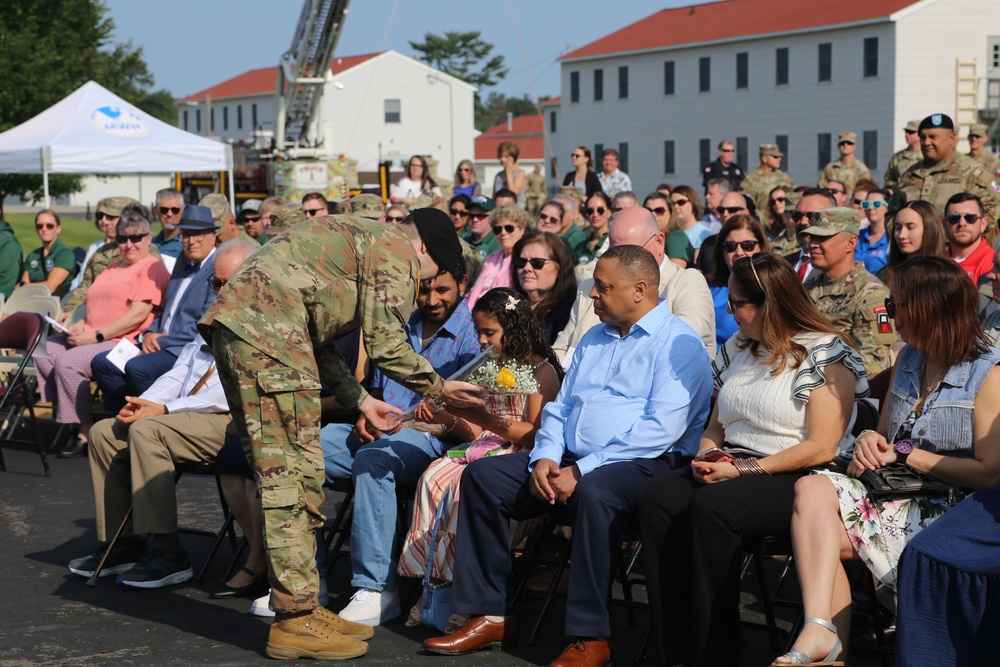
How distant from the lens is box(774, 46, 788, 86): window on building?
47.2 meters

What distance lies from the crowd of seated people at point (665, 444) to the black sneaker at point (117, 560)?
0.01m

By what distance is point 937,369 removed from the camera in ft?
14.9

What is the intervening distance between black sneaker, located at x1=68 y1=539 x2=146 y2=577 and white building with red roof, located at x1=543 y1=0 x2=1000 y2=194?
1562 inches

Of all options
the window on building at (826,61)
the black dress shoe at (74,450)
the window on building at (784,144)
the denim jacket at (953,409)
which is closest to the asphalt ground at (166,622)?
the denim jacket at (953,409)

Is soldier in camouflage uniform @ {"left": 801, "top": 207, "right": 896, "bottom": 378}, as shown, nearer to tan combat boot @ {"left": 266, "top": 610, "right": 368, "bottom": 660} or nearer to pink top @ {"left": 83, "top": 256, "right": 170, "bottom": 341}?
tan combat boot @ {"left": 266, "top": 610, "right": 368, "bottom": 660}

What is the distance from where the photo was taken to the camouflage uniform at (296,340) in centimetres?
481

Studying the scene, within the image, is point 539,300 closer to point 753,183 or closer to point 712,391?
point 712,391

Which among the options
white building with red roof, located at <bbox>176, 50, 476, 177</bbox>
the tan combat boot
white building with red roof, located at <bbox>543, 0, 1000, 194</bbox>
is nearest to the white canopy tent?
the tan combat boot

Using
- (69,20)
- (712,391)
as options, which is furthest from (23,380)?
(69,20)

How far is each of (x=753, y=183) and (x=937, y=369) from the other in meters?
10.9

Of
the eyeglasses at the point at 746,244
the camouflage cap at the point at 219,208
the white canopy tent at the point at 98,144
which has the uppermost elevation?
the white canopy tent at the point at 98,144

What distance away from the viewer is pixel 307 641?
493cm

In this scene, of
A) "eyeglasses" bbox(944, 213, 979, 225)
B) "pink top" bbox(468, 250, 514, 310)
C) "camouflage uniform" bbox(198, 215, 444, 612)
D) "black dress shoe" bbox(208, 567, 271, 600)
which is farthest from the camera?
"pink top" bbox(468, 250, 514, 310)

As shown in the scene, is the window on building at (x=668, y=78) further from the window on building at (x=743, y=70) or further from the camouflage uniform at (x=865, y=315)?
the camouflage uniform at (x=865, y=315)
